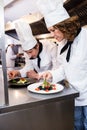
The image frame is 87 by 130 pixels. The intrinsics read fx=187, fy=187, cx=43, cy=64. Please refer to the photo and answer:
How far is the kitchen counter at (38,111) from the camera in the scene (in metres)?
1.16

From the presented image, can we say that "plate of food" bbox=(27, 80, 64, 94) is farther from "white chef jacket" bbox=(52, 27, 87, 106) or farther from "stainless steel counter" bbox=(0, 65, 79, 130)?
"white chef jacket" bbox=(52, 27, 87, 106)

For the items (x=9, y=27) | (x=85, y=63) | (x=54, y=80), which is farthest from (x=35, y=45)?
(x=9, y=27)

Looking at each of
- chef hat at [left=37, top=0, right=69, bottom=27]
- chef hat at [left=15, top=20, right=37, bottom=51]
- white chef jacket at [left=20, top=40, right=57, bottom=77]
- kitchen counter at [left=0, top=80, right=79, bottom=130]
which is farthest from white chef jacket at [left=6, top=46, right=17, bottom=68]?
kitchen counter at [left=0, top=80, right=79, bottom=130]

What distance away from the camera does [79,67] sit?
1431 mm

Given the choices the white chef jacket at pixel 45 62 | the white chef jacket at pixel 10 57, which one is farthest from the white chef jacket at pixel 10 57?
the white chef jacket at pixel 45 62

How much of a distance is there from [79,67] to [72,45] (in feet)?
0.60

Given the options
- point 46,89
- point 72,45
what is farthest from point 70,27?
point 46,89

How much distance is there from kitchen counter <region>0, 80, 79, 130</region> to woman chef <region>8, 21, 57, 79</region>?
1.80ft

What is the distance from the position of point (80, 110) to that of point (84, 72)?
33 cm

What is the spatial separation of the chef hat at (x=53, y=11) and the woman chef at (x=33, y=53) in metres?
0.46

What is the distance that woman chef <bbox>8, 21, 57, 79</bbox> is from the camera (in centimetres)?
190

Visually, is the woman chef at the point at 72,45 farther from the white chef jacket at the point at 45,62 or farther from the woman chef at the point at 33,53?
the white chef jacket at the point at 45,62

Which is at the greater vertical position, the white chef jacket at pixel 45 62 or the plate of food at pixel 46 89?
the white chef jacket at pixel 45 62

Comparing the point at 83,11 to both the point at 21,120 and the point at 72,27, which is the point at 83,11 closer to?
the point at 72,27
